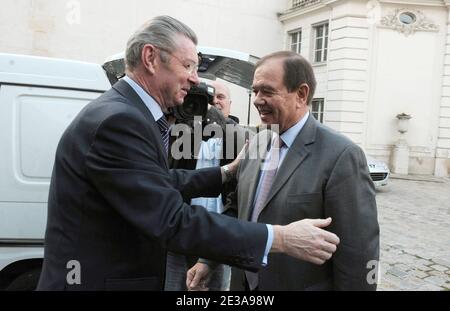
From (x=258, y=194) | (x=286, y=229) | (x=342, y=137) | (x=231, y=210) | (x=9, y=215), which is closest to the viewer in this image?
(x=286, y=229)

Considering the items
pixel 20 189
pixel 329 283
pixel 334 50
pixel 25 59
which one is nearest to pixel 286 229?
pixel 329 283

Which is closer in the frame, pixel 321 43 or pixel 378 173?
pixel 378 173

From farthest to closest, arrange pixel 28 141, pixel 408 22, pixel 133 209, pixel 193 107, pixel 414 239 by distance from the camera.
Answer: pixel 408 22
pixel 414 239
pixel 193 107
pixel 28 141
pixel 133 209

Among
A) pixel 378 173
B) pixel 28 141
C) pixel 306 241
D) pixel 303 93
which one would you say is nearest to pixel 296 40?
pixel 378 173

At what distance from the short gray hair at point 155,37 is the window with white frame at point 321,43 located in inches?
624

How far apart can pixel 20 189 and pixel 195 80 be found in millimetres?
1547

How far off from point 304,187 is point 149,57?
2.78 ft

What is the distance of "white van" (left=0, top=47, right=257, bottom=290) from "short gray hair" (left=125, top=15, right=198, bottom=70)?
4.23 feet

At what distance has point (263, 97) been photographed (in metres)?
2.00

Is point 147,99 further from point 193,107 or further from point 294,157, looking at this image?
point 193,107

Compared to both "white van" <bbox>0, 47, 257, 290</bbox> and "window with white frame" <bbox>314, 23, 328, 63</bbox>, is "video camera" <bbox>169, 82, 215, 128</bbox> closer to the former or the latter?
"white van" <bbox>0, 47, 257, 290</bbox>

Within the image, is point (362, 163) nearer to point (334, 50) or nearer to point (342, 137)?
point (342, 137)

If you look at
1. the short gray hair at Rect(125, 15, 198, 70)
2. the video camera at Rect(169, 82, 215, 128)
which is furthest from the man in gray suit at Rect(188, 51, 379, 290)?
the video camera at Rect(169, 82, 215, 128)

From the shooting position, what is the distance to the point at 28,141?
270 cm
